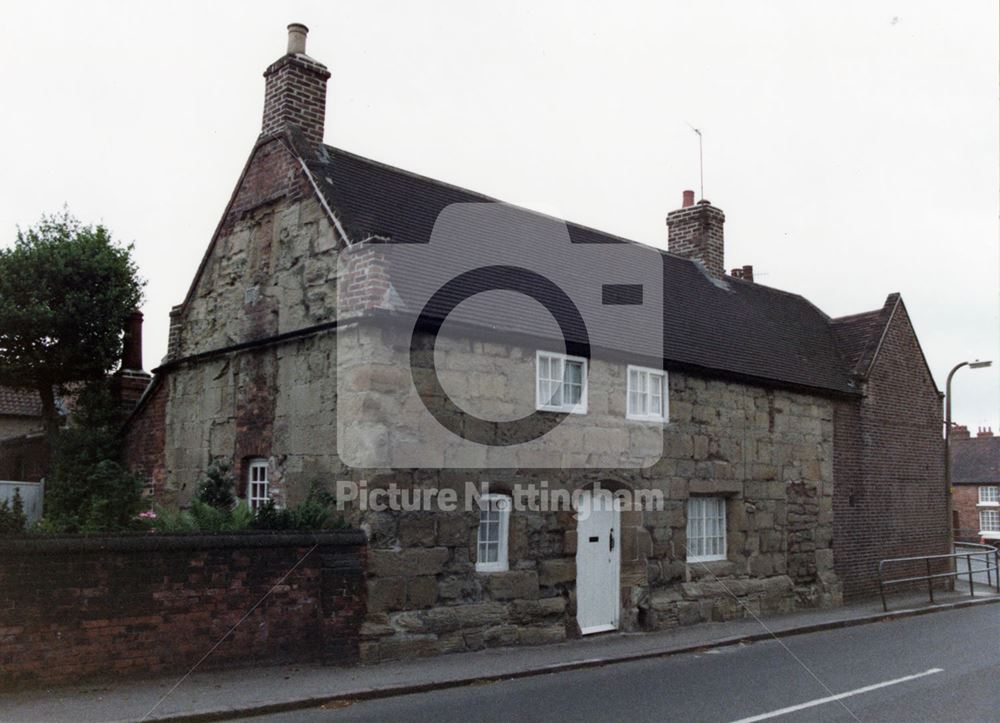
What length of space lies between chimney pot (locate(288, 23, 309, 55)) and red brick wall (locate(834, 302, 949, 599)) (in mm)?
12679

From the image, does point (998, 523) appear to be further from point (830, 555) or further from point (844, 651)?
point (844, 651)

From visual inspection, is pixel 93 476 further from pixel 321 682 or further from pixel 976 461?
pixel 976 461

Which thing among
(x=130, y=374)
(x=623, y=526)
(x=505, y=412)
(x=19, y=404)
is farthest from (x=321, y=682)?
(x=19, y=404)

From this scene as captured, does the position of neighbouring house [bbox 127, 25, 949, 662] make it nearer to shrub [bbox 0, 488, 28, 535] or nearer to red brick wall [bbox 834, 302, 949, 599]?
red brick wall [bbox 834, 302, 949, 599]

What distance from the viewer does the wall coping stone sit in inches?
327

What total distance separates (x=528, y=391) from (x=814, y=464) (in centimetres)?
793

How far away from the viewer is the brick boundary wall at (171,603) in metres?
8.25

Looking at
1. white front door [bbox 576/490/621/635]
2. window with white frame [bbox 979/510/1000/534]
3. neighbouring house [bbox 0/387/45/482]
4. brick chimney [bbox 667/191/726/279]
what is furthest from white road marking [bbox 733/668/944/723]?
window with white frame [bbox 979/510/1000/534]

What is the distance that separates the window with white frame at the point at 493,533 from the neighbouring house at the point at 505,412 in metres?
0.03

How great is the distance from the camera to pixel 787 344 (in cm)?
1855

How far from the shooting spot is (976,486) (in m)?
47.3

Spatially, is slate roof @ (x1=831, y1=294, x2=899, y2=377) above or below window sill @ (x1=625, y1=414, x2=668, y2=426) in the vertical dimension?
above

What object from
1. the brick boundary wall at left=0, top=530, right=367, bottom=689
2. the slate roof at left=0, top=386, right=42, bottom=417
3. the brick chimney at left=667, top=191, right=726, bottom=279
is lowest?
the brick boundary wall at left=0, top=530, right=367, bottom=689

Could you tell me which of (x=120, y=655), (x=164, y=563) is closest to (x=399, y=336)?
(x=164, y=563)
